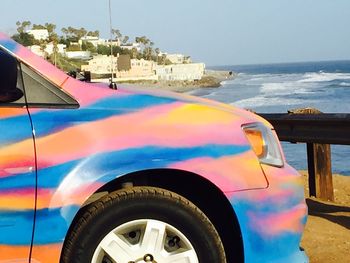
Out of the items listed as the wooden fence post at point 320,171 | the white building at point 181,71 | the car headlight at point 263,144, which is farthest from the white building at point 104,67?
the white building at point 181,71

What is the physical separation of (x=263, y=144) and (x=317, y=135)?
3.17 m

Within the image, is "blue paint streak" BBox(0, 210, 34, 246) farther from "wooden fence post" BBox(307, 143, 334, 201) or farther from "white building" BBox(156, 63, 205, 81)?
"white building" BBox(156, 63, 205, 81)

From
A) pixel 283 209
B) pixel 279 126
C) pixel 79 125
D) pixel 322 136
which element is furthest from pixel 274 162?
pixel 279 126

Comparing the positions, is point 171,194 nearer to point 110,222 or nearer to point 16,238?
point 110,222

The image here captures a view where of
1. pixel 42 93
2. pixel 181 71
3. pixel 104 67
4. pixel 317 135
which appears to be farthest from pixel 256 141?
pixel 181 71

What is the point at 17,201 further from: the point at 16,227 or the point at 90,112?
the point at 90,112

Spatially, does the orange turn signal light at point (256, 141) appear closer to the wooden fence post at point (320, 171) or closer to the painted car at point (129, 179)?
the painted car at point (129, 179)

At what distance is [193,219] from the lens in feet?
10.2

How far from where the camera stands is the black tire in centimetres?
301

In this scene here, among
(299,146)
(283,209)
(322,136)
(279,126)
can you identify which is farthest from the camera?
(299,146)

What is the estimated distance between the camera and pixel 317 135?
6383mm

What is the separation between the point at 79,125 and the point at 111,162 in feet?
0.84

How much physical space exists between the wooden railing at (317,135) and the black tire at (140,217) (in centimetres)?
331

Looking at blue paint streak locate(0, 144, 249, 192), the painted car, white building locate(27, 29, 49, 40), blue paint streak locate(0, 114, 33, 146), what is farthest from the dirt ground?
white building locate(27, 29, 49, 40)
